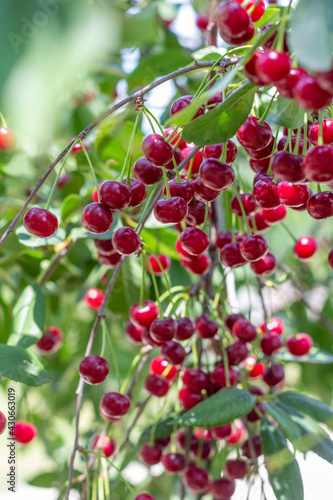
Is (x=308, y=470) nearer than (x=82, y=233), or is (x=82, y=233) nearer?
(x=82, y=233)

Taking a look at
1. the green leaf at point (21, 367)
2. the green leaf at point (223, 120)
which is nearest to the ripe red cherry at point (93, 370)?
the green leaf at point (21, 367)

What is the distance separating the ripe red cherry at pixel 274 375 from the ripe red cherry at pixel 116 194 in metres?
0.53

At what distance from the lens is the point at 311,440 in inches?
34.4

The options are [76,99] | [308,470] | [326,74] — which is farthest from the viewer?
[76,99]

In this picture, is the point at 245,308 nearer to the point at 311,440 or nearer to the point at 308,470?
the point at 308,470

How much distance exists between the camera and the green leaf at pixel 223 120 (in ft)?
2.08

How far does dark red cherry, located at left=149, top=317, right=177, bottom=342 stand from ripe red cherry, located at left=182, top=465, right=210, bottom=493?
338 mm

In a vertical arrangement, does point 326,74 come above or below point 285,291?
above

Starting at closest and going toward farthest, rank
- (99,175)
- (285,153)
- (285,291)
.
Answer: (285,153)
(99,175)
(285,291)

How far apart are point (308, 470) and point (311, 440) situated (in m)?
0.33

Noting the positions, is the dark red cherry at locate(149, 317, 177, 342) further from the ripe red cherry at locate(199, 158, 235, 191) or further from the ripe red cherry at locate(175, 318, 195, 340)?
the ripe red cherry at locate(199, 158, 235, 191)

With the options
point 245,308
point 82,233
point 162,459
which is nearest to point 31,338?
point 82,233

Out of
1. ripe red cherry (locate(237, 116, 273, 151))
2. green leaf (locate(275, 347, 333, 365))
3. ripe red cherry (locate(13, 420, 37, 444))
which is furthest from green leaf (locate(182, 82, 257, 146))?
ripe red cherry (locate(13, 420, 37, 444))

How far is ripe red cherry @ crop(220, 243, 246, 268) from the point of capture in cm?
91
